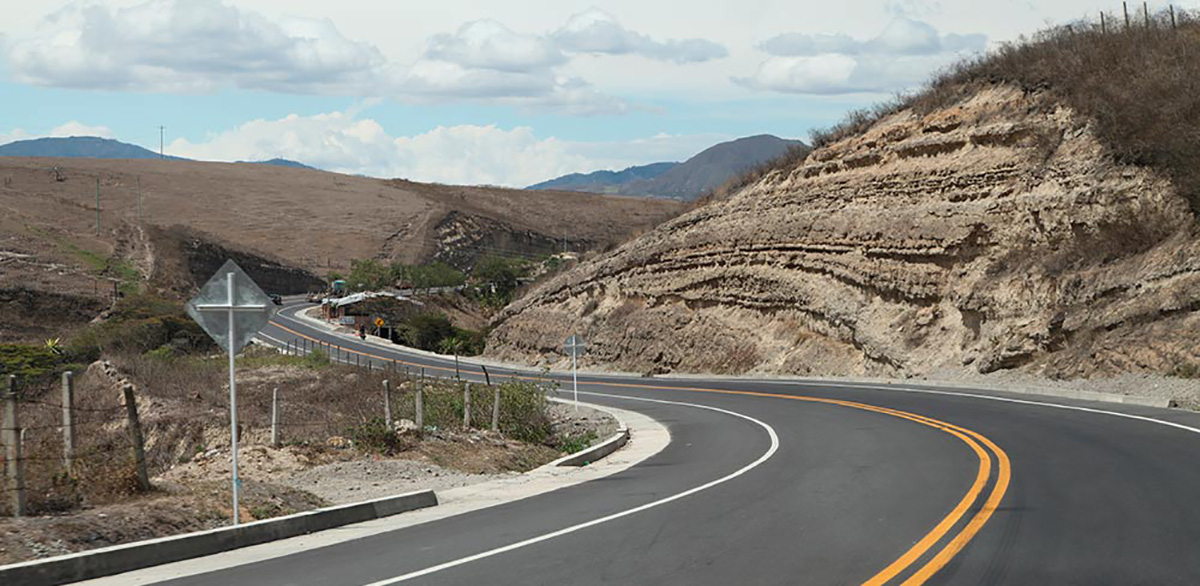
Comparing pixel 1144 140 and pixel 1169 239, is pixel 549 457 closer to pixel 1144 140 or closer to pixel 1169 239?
pixel 1169 239

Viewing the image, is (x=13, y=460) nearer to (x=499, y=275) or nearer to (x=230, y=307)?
(x=230, y=307)

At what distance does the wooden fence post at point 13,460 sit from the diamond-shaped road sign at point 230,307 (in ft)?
6.37

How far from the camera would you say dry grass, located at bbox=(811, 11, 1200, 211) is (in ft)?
113

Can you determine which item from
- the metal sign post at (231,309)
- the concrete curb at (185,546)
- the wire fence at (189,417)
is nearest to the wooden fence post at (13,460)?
the wire fence at (189,417)

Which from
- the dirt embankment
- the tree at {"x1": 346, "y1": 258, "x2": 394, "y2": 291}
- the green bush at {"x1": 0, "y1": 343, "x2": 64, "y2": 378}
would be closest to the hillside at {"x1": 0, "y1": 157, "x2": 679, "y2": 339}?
the tree at {"x1": 346, "y1": 258, "x2": 394, "y2": 291}

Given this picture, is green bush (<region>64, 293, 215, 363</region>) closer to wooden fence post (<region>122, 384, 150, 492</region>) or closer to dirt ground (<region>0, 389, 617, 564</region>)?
dirt ground (<region>0, 389, 617, 564</region>)

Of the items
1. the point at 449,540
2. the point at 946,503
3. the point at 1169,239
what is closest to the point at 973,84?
the point at 1169,239

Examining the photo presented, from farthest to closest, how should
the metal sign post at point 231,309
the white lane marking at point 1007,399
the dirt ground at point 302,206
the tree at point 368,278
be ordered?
the dirt ground at point 302,206 → the tree at point 368,278 → the white lane marking at point 1007,399 → the metal sign post at point 231,309

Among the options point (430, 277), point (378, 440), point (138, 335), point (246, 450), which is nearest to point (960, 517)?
point (378, 440)

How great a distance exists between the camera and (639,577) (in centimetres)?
942

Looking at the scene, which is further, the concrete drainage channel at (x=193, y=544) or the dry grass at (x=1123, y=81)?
the dry grass at (x=1123, y=81)

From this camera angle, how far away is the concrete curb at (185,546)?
9641mm

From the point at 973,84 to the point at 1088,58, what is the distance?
4.84 m

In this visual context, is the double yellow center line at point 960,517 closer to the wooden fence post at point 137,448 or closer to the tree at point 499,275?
the wooden fence post at point 137,448
